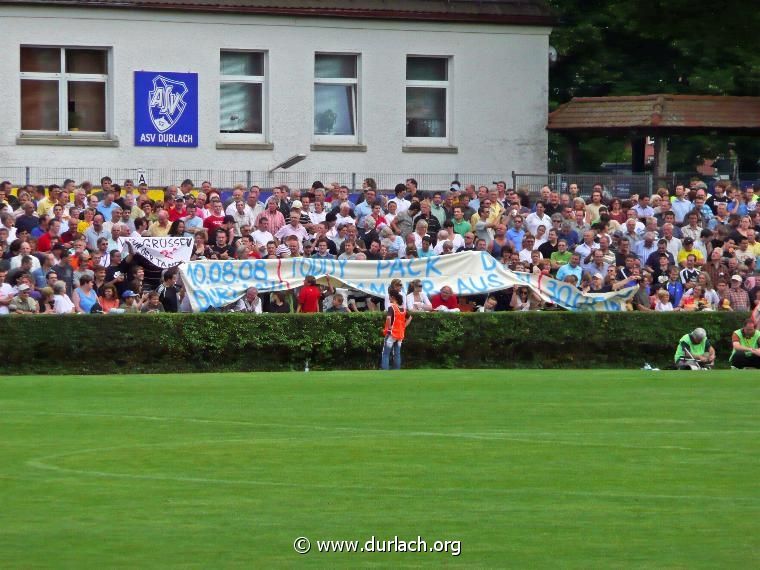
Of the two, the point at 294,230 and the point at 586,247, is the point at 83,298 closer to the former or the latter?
the point at 294,230

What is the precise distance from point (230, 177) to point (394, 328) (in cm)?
996

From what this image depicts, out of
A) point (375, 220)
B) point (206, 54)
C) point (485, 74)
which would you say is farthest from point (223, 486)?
point (485, 74)

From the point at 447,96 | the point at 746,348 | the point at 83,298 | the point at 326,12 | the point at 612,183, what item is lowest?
the point at 746,348

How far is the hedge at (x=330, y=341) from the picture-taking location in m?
26.5

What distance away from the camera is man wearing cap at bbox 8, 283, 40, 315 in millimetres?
26406

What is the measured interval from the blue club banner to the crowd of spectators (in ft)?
10.1

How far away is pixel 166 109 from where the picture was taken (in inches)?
1436

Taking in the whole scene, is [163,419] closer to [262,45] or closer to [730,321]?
[730,321]

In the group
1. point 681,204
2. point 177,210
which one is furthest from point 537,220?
point 177,210

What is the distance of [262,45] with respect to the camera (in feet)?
123

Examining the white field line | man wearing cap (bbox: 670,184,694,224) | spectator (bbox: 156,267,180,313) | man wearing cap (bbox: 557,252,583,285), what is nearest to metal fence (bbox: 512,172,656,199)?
man wearing cap (bbox: 670,184,694,224)

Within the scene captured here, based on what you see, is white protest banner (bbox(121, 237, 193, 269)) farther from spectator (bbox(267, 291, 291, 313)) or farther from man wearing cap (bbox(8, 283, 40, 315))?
man wearing cap (bbox(8, 283, 40, 315))

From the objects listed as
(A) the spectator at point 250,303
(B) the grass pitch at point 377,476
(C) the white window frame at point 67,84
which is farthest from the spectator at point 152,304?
(C) the white window frame at point 67,84

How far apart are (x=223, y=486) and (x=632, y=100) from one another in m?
26.8
